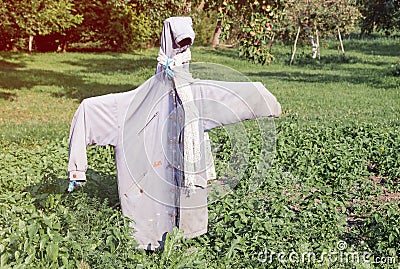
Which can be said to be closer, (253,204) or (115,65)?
(253,204)

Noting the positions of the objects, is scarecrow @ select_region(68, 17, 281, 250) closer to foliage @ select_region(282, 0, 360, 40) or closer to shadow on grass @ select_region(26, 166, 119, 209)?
shadow on grass @ select_region(26, 166, 119, 209)

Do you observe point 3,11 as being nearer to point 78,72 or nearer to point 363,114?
point 363,114

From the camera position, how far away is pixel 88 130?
511 centimetres

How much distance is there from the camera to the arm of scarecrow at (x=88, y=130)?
5.04 metres

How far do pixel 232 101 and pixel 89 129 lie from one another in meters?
1.04

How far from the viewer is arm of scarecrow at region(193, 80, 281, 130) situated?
4.82 meters

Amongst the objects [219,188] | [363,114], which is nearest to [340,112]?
[363,114]

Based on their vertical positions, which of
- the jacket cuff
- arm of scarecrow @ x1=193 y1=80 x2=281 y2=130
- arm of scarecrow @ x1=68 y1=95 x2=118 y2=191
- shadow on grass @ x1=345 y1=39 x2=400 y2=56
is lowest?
shadow on grass @ x1=345 y1=39 x2=400 y2=56

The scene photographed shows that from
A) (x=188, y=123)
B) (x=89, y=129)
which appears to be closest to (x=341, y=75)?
(x=188, y=123)

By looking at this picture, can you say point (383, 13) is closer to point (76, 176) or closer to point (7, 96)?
point (7, 96)

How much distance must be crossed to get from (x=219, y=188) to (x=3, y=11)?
9.50 m

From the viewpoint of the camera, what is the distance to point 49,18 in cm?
1523

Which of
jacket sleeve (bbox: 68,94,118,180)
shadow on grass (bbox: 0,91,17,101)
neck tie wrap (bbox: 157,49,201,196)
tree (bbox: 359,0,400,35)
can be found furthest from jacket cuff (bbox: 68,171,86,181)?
tree (bbox: 359,0,400,35)

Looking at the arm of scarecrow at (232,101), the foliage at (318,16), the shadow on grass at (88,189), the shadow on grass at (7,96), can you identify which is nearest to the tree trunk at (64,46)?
the foliage at (318,16)
